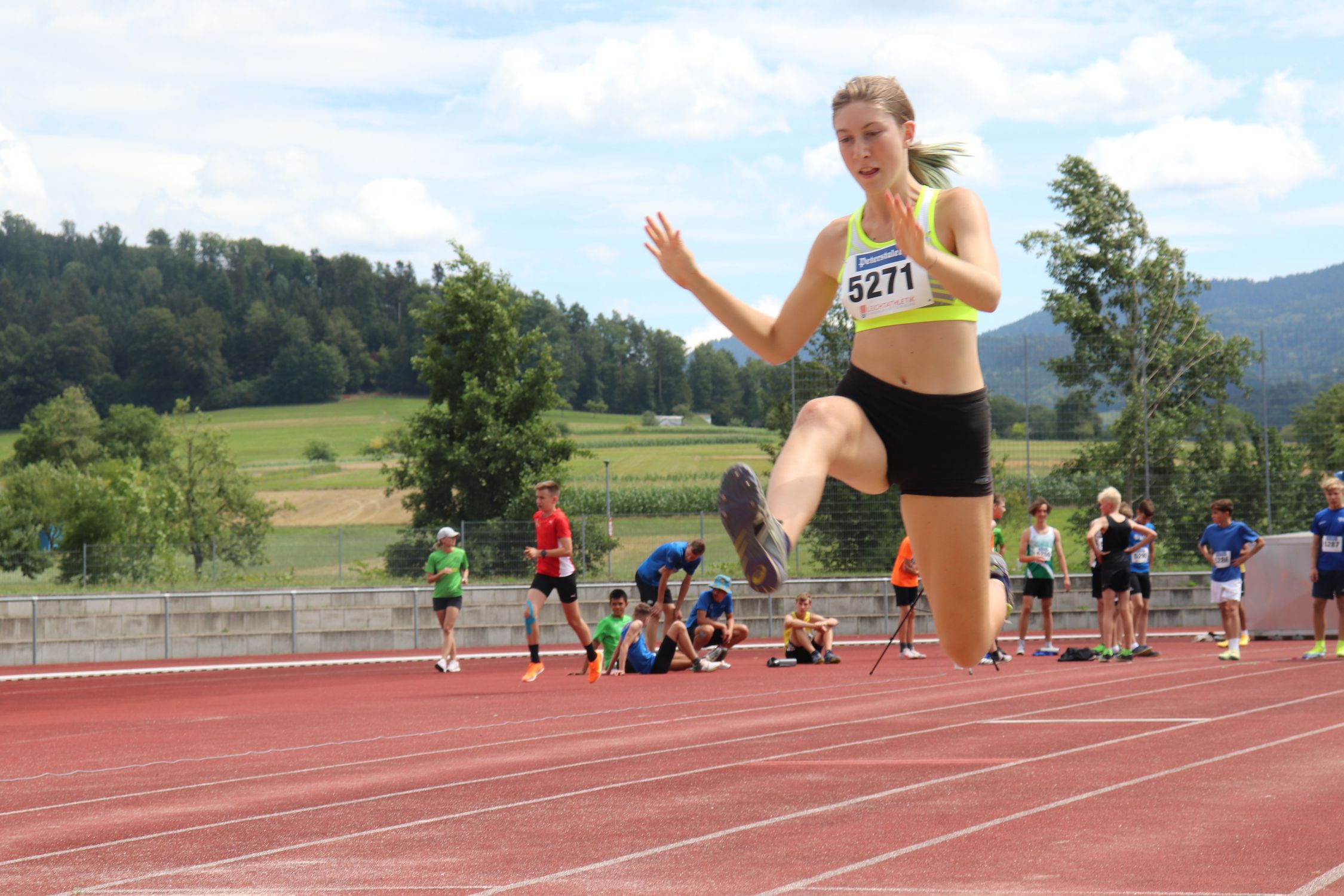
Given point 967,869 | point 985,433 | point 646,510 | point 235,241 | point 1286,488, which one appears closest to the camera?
point 985,433

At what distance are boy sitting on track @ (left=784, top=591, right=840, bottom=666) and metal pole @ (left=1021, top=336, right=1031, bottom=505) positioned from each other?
566 cm

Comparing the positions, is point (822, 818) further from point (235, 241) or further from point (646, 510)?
point (235, 241)

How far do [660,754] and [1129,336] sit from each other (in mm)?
21563

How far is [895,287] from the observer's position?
157 inches

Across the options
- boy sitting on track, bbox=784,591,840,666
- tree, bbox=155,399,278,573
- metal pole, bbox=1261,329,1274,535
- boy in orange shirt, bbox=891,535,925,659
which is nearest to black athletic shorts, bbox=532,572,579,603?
boy sitting on track, bbox=784,591,840,666

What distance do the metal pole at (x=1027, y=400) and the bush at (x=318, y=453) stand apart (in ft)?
231

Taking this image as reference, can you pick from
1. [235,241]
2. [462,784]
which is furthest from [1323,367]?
[235,241]

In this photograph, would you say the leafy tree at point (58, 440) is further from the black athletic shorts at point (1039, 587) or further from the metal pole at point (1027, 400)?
the black athletic shorts at point (1039, 587)

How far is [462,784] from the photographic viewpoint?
25.7 feet

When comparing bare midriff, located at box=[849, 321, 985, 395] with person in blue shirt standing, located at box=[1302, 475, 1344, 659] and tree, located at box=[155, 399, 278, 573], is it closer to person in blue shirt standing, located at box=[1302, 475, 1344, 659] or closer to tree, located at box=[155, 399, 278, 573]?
person in blue shirt standing, located at box=[1302, 475, 1344, 659]

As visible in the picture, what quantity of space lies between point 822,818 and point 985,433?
2.91 m

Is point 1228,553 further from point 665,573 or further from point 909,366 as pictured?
point 909,366

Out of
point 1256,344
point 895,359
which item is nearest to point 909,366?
point 895,359

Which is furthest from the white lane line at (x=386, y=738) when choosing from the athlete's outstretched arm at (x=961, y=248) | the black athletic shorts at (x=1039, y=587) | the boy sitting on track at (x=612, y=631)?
the athlete's outstretched arm at (x=961, y=248)
